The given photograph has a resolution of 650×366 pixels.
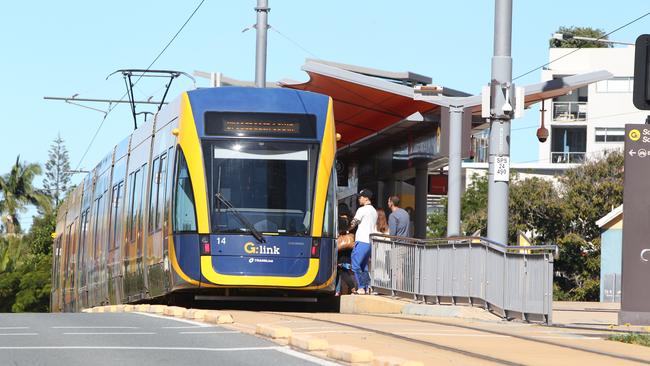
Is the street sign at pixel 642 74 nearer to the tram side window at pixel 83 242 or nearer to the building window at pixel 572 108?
the tram side window at pixel 83 242

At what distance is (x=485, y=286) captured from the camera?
19.4 metres

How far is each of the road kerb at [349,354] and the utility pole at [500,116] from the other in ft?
→ 28.4

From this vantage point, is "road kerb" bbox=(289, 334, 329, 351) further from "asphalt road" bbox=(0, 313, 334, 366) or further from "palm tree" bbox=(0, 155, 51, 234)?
"palm tree" bbox=(0, 155, 51, 234)

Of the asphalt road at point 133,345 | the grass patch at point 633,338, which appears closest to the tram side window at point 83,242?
the asphalt road at point 133,345

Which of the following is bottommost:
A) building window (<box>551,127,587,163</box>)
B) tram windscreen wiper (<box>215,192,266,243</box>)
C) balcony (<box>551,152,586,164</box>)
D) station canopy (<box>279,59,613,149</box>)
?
tram windscreen wiper (<box>215,192,266,243</box>)

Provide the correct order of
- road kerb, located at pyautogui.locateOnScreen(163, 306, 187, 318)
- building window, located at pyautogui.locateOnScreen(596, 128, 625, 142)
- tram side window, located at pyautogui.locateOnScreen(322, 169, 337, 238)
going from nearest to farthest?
road kerb, located at pyautogui.locateOnScreen(163, 306, 187, 318) < tram side window, located at pyautogui.locateOnScreen(322, 169, 337, 238) < building window, located at pyautogui.locateOnScreen(596, 128, 625, 142)

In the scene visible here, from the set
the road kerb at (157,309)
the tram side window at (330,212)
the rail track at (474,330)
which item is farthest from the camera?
the tram side window at (330,212)

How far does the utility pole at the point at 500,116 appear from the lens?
67.2 ft

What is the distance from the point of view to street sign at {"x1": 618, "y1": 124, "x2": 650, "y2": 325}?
18391 mm

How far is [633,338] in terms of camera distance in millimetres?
14789

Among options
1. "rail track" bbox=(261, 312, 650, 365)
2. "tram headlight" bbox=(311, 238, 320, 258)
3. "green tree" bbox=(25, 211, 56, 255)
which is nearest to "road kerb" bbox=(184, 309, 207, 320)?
"rail track" bbox=(261, 312, 650, 365)

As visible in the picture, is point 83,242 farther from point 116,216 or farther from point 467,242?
point 467,242

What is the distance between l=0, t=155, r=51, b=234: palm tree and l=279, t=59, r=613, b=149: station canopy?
58576 millimetres

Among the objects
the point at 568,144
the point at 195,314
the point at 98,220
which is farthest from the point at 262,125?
the point at 568,144
